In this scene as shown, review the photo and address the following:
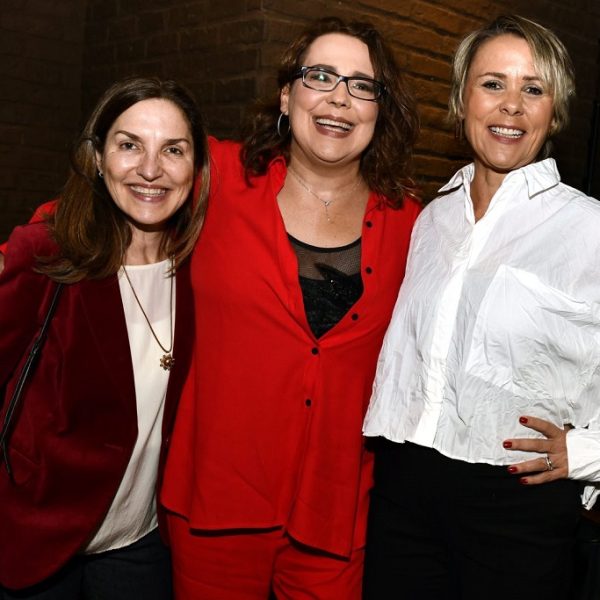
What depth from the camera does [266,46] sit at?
3.02 metres

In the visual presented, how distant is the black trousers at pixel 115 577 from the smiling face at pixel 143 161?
0.86 meters

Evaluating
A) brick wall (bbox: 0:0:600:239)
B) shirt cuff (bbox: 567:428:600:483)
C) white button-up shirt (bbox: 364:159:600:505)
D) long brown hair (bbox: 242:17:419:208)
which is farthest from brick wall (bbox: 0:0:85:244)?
shirt cuff (bbox: 567:428:600:483)

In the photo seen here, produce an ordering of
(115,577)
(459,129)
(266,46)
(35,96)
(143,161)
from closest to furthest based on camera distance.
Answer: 1. (143,161)
2. (115,577)
3. (459,129)
4. (266,46)
5. (35,96)

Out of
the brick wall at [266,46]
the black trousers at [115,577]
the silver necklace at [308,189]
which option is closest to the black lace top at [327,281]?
the silver necklace at [308,189]

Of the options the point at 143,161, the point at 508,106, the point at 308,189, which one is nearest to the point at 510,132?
the point at 508,106

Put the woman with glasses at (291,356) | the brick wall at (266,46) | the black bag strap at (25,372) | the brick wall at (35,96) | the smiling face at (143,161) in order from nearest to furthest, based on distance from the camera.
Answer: the black bag strap at (25,372) → the smiling face at (143,161) → the woman with glasses at (291,356) → the brick wall at (266,46) → the brick wall at (35,96)

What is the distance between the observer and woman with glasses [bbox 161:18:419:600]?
76.9 inches

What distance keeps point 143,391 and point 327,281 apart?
549mm

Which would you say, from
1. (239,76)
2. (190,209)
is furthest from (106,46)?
(190,209)

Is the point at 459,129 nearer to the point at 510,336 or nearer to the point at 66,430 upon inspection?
the point at 510,336

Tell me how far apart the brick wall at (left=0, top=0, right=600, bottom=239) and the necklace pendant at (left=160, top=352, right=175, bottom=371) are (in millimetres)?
1479

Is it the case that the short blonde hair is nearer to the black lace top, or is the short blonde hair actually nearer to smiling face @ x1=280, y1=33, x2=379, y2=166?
smiling face @ x1=280, y1=33, x2=379, y2=166

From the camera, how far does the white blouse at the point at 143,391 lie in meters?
1.88

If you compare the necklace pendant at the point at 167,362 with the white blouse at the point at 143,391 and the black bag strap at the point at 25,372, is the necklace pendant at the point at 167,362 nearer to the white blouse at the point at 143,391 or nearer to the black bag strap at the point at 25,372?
the white blouse at the point at 143,391
